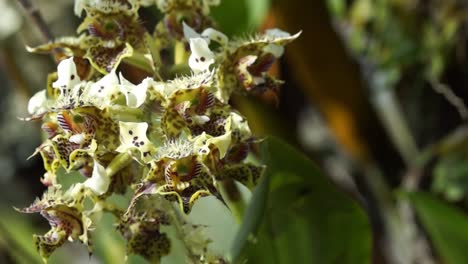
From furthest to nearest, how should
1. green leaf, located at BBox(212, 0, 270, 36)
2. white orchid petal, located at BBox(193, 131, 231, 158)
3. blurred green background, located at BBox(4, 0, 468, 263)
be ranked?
blurred green background, located at BBox(4, 0, 468, 263) → green leaf, located at BBox(212, 0, 270, 36) → white orchid petal, located at BBox(193, 131, 231, 158)

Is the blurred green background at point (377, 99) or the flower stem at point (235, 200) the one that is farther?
the blurred green background at point (377, 99)

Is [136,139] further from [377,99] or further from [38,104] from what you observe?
[377,99]

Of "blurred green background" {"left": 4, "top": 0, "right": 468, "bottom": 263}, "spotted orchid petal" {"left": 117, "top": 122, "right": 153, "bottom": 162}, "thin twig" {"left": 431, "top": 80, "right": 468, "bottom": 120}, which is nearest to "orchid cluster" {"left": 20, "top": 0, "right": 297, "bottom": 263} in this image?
"spotted orchid petal" {"left": 117, "top": 122, "right": 153, "bottom": 162}

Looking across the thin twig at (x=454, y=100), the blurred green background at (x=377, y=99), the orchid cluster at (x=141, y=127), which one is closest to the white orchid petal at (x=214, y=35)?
the orchid cluster at (x=141, y=127)

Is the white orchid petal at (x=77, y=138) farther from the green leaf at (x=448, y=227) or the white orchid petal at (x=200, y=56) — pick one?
the green leaf at (x=448, y=227)

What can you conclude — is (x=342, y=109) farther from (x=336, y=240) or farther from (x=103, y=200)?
(x=103, y=200)

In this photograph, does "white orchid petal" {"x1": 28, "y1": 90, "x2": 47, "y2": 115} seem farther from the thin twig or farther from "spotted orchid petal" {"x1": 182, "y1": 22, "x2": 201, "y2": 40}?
the thin twig

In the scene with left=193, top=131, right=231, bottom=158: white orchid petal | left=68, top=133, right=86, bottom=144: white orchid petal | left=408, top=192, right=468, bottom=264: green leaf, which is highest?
left=68, top=133, right=86, bottom=144: white orchid petal
